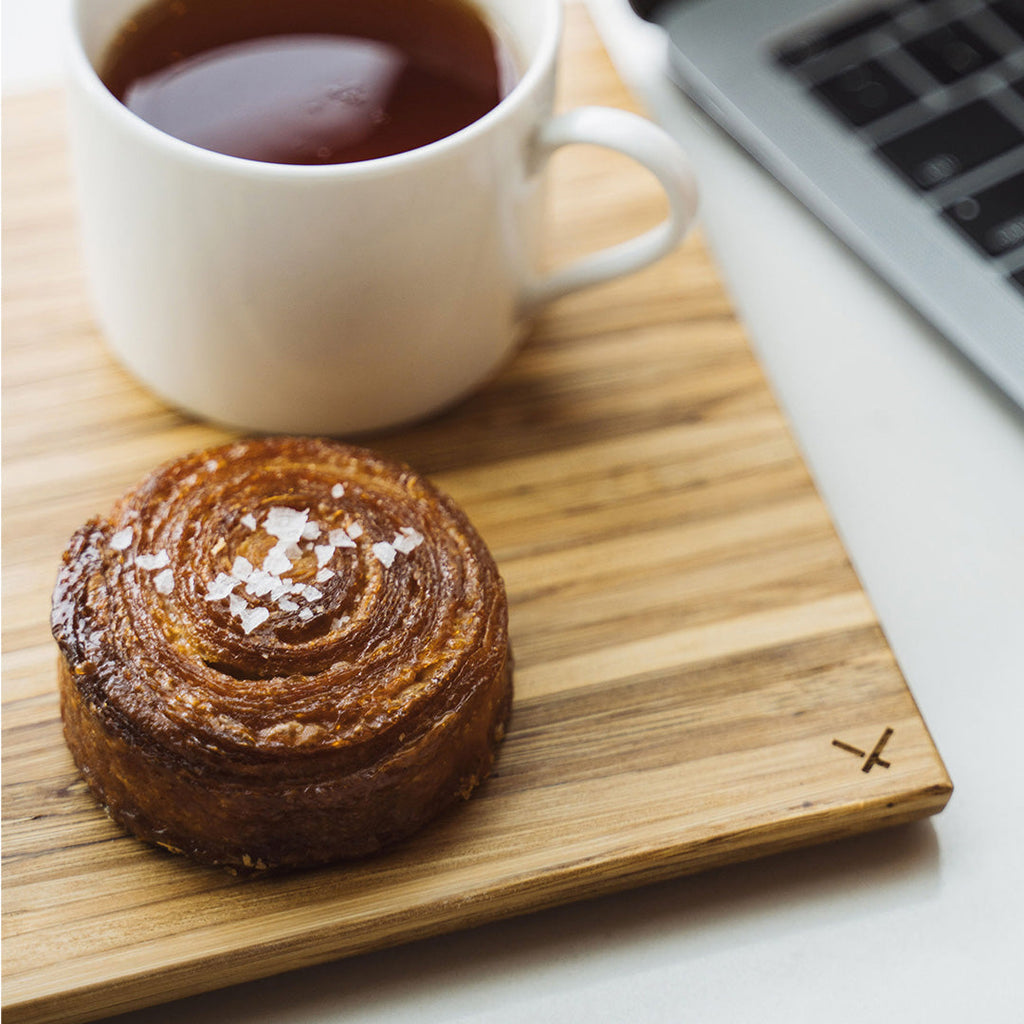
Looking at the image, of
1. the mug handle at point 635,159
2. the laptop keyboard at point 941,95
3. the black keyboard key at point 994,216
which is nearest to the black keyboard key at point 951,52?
the laptop keyboard at point 941,95

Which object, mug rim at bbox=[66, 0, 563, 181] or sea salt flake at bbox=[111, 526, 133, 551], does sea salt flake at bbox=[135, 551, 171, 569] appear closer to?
sea salt flake at bbox=[111, 526, 133, 551]

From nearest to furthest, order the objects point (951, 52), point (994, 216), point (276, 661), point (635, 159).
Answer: point (276, 661), point (635, 159), point (994, 216), point (951, 52)

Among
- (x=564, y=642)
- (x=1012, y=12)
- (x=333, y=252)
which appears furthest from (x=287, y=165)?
(x=1012, y=12)

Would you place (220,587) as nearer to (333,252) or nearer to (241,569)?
(241,569)

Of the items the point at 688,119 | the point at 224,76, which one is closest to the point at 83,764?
the point at 224,76

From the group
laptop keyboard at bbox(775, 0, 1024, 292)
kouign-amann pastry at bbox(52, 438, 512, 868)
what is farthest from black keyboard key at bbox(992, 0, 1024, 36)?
kouign-amann pastry at bbox(52, 438, 512, 868)
